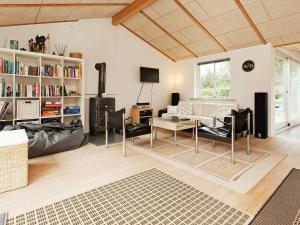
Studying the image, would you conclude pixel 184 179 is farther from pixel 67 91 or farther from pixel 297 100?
pixel 297 100

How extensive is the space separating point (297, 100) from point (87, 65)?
681 cm

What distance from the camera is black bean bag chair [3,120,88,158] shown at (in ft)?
10.00

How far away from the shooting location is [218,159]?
3.02m

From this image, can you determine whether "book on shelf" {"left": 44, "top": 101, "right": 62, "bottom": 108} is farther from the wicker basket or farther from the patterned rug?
the wicker basket

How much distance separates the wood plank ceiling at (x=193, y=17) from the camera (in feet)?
11.2

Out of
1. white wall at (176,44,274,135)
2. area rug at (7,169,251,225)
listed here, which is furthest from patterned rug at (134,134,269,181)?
white wall at (176,44,274,135)

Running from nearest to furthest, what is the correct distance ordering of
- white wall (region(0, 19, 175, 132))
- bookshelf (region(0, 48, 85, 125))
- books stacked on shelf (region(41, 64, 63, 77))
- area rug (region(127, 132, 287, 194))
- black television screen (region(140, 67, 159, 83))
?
area rug (region(127, 132, 287, 194)), bookshelf (region(0, 48, 85, 125)), books stacked on shelf (region(41, 64, 63, 77)), white wall (region(0, 19, 175, 132)), black television screen (region(140, 67, 159, 83))

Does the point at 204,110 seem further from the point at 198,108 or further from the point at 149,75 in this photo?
the point at 149,75

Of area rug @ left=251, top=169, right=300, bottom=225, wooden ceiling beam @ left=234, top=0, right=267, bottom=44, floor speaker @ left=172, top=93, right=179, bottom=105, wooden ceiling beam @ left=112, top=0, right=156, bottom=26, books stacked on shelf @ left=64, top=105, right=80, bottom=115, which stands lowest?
area rug @ left=251, top=169, right=300, bottom=225

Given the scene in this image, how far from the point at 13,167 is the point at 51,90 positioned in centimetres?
230

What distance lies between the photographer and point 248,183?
88.0 inches

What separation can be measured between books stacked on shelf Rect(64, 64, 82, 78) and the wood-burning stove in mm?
600

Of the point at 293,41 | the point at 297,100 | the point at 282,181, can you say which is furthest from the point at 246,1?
the point at 297,100

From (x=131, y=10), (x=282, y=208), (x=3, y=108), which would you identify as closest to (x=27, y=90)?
(x=3, y=108)
